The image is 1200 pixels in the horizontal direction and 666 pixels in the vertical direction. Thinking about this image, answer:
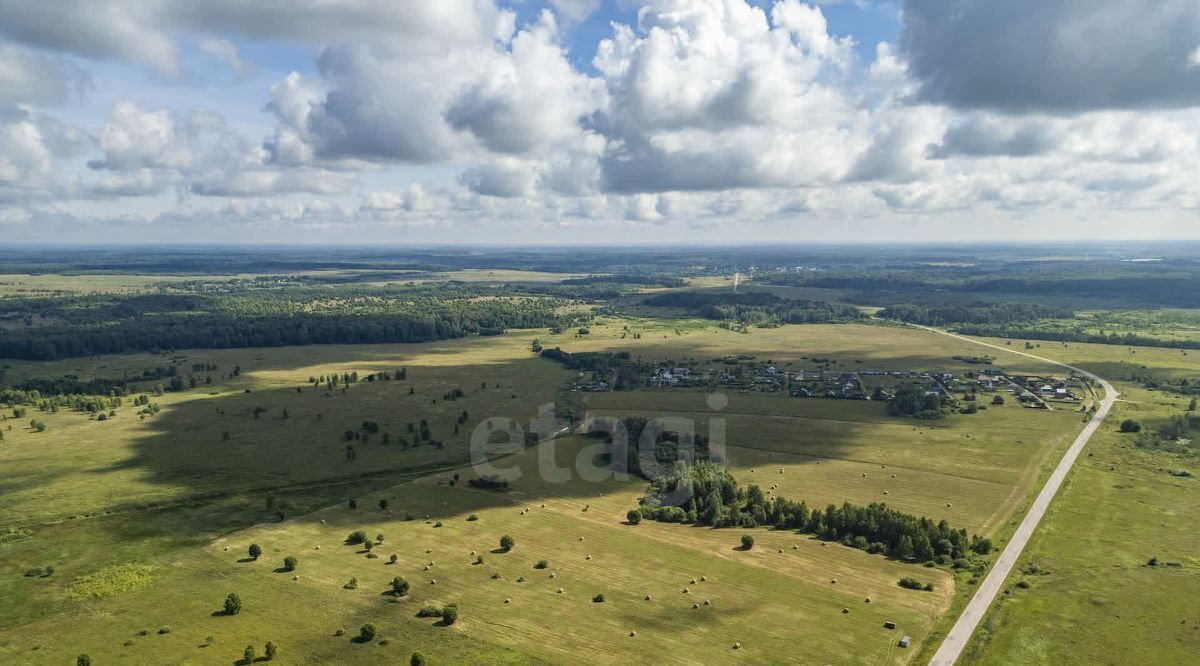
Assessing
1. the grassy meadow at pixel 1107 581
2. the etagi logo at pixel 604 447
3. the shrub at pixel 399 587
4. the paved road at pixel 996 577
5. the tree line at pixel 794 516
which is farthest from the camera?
the etagi logo at pixel 604 447

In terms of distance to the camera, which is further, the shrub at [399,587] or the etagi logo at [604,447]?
the etagi logo at [604,447]

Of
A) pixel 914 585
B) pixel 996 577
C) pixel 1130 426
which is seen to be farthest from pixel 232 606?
pixel 1130 426

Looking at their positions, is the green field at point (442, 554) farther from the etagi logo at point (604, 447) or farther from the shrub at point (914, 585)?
the etagi logo at point (604, 447)

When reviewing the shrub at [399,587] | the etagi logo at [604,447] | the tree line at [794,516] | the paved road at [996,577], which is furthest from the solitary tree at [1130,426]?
the shrub at [399,587]

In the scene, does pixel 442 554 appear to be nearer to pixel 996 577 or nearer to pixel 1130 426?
pixel 996 577

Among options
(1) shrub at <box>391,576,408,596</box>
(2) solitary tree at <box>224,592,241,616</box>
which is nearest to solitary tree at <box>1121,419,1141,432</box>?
(1) shrub at <box>391,576,408,596</box>

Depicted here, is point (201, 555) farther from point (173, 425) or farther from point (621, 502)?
point (173, 425)

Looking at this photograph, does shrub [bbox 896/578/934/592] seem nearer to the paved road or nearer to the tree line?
the paved road
